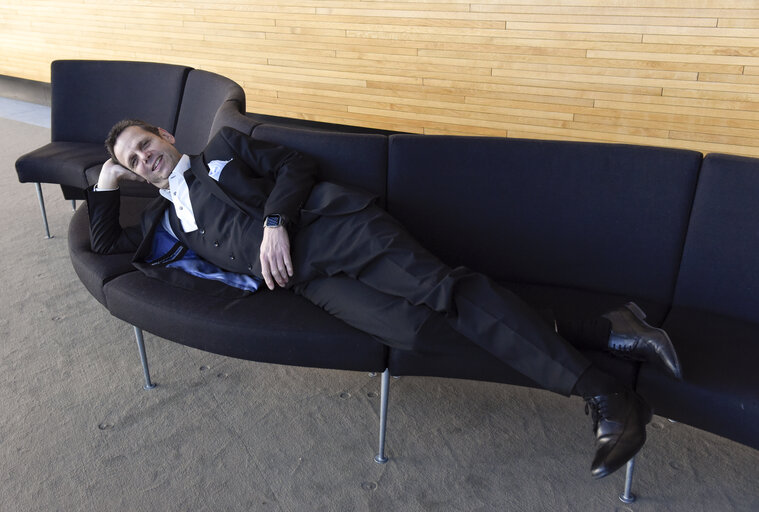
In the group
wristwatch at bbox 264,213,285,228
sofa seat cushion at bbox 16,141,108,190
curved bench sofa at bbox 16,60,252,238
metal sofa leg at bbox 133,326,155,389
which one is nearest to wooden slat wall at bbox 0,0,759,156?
curved bench sofa at bbox 16,60,252,238

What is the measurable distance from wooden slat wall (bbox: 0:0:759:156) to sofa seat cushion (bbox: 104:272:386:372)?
281 cm

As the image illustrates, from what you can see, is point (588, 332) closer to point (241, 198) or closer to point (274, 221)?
point (274, 221)

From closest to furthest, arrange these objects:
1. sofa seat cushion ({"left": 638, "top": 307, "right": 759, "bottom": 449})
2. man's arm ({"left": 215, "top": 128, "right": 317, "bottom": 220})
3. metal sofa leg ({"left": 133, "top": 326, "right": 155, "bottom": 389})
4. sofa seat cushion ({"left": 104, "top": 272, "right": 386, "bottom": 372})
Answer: sofa seat cushion ({"left": 638, "top": 307, "right": 759, "bottom": 449}) < sofa seat cushion ({"left": 104, "top": 272, "right": 386, "bottom": 372}) < man's arm ({"left": 215, "top": 128, "right": 317, "bottom": 220}) < metal sofa leg ({"left": 133, "top": 326, "right": 155, "bottom": 389})

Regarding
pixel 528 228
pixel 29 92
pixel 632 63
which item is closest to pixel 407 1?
pixel 632 63

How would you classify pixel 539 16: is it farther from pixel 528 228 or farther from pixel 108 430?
pixel 108 430

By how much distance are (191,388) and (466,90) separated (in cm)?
304

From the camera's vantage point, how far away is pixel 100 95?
3971 mm

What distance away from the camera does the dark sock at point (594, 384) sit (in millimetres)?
1842

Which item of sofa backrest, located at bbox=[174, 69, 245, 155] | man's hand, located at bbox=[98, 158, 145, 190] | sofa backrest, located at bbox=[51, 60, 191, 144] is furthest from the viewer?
sofa backrest, located at bbox=[51, 60, 191, 144]

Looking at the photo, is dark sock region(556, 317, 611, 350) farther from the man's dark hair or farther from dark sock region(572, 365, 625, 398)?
the man's dark hair

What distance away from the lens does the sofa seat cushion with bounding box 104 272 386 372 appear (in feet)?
6.86

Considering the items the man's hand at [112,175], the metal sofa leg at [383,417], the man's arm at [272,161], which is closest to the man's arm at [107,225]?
the man's hand at [112,175]

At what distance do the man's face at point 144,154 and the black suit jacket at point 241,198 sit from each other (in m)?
0.11

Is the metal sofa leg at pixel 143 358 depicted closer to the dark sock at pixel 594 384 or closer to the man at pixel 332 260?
the man at pixel 332 260
